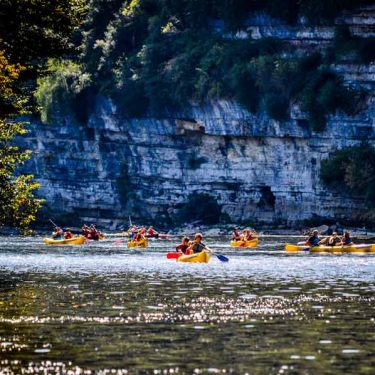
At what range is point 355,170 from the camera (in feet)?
351

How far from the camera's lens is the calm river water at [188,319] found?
96.1 feet

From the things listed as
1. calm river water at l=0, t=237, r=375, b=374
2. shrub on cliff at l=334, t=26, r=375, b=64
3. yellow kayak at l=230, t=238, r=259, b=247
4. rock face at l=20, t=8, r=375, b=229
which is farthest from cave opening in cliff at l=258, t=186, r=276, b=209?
calm river water at l=0, t=237, r=375, b=374

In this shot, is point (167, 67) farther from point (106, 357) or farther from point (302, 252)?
point (106, 357)

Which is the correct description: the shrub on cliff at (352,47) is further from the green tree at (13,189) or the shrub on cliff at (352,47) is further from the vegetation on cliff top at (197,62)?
the green tree at (13,189)

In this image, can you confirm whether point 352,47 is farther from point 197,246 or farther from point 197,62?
point 197,246

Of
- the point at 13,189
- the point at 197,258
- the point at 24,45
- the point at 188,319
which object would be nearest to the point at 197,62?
the point at 197,258

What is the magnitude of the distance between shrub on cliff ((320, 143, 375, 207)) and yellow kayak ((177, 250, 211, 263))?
140 ft

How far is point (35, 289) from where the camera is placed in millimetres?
46719

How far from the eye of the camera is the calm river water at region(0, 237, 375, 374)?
29.3 m

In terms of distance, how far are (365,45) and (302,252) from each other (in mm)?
36192

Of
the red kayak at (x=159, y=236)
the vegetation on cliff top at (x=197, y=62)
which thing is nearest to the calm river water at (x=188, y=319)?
the red kayak at (x=159, y=236)

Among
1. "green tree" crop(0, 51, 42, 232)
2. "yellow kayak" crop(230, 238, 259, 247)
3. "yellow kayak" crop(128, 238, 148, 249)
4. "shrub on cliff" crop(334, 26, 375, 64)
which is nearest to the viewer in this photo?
"green tree" crop(0, 51, 42, 232)

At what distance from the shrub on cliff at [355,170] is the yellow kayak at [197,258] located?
42803 mm

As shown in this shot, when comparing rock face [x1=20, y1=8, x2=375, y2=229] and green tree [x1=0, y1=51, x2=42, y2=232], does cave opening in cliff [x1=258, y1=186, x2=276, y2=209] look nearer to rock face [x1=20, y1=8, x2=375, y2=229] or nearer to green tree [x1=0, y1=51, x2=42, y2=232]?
rock face [x1=20, y1=8, x2=375, y2=229]
